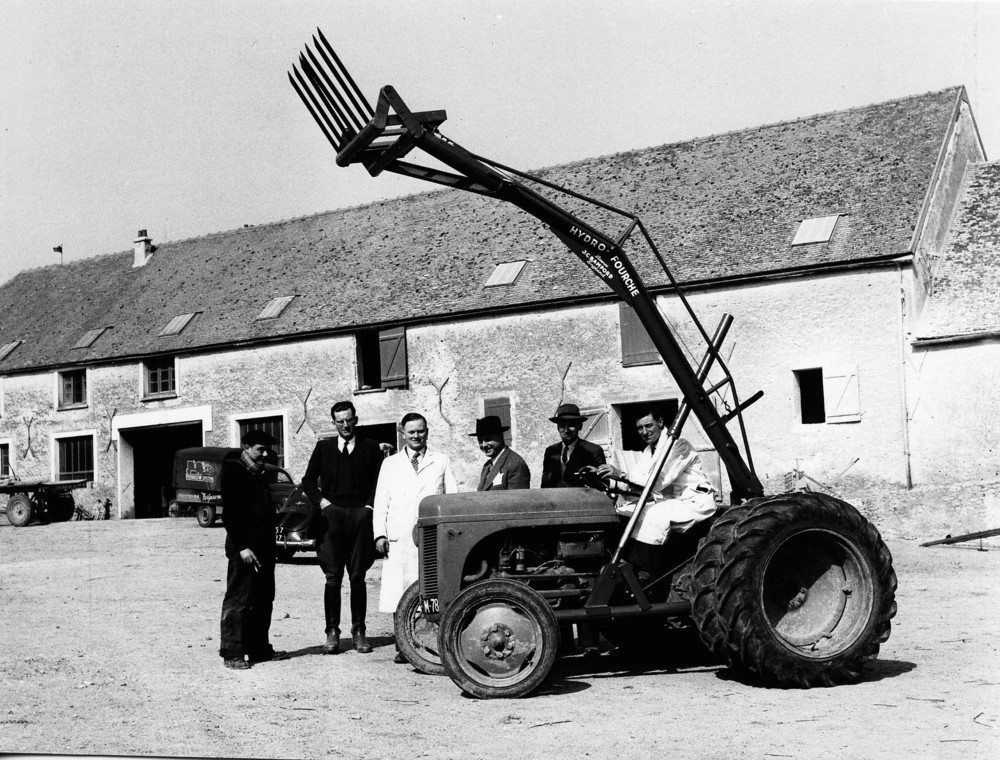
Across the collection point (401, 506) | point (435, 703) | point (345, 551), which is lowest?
point (435, 703)

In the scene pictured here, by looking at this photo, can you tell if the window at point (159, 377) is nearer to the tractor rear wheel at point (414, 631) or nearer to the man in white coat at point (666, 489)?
the tractor rear wheel at point (414, 631)

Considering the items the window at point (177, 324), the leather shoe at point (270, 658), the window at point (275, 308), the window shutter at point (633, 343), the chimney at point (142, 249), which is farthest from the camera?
the chimney at point (142, 249)

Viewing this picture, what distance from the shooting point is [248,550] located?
8703 millimetres

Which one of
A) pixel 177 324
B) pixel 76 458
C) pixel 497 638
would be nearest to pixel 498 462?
pixel 497 638

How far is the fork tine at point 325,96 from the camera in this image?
23.7ft

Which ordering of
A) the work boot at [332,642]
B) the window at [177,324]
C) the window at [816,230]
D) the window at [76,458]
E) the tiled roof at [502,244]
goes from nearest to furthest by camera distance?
the work boot at [332,642] → the window at [816,230] → the tiled roof at [502,244] → the window at [177,324] → the window at [76,458]

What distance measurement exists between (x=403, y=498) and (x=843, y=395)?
1362 centimetres

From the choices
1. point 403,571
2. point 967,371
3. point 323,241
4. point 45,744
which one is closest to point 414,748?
point 45,744

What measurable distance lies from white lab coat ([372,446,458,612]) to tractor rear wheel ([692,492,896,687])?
7.68 ft

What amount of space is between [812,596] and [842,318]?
14.2 meters

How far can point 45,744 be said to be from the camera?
6207mm

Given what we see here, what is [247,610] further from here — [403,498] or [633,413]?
[633,413]

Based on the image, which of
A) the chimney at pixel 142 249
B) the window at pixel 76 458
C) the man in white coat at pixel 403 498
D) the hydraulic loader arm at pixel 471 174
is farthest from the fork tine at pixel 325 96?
the chimney at pixel 142 249

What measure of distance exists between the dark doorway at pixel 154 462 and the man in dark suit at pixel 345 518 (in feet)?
69.7
